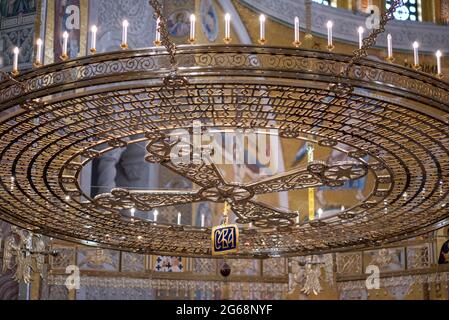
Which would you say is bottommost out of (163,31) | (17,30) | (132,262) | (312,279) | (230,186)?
(312,279)

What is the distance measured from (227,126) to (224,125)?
159 millimetres

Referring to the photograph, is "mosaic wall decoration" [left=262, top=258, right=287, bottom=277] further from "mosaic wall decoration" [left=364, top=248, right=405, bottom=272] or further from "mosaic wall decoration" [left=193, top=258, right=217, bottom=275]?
"mosaic wall decoration" [left=364, top=248, right=405, bottom=272]

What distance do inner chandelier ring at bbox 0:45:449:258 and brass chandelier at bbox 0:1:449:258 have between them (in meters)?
0.01

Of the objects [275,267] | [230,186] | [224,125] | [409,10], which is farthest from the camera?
[409,10]

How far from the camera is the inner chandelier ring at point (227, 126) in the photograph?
6.83 m

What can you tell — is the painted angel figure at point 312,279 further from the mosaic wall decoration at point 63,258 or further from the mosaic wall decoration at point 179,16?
the mosaic wall decoration at point 179,16

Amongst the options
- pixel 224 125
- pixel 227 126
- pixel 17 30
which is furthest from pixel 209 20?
pixel 224 125

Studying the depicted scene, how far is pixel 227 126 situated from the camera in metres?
8.56

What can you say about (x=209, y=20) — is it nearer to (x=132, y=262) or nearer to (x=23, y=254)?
(x=132, y=262)

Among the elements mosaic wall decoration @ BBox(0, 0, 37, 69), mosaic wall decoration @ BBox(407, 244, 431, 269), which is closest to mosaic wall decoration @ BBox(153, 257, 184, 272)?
mosaic wall decoration @ BBox(407, 244, 431, 269)

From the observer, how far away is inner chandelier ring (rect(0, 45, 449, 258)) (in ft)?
22.4

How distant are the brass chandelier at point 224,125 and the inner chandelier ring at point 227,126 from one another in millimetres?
14

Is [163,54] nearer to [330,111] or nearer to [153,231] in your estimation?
[330,111]
